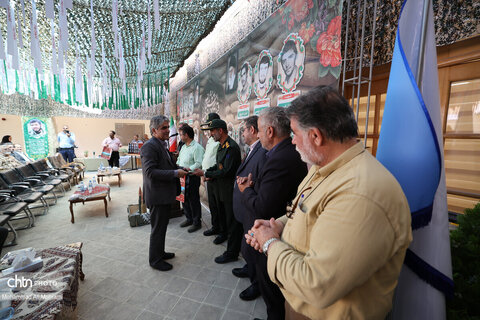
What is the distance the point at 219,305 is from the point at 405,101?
7.86 feet

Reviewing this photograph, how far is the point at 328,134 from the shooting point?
83 cm

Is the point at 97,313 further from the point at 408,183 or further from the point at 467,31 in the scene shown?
the point at 467,31

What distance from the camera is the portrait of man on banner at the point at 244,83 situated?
330cm

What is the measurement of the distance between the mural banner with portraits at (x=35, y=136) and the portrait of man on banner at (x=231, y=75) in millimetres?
13936

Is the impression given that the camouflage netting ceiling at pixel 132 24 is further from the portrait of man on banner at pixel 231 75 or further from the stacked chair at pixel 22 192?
the stacked chair at pixel 22 192

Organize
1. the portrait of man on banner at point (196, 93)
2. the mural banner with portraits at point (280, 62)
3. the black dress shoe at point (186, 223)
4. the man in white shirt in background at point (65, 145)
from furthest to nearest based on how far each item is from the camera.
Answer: the man in white shirt in background at point (65, 145), the portrait of man on banner at point (196, 93), the black dress shoe at point (186, 223), the mural banner with portraits at point (280, 62)

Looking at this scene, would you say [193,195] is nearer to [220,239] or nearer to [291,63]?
[220,239]

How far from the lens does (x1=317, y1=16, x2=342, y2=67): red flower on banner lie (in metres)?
1.80

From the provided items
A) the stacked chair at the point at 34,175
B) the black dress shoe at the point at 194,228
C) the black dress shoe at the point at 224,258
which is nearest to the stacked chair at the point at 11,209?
the stacked chair at the point at 34,175

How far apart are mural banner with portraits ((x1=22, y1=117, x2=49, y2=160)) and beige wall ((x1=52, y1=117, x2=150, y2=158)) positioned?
635 millimetres

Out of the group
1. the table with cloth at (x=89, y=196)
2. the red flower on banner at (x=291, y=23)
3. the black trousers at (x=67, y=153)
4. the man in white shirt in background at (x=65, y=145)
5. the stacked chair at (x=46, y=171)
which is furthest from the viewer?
the black trousers at (x=67, y=153)

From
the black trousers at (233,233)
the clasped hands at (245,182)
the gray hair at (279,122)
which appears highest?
the gray hair at (279,122)

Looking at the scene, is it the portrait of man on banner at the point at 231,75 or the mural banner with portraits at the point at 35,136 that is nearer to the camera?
the portrait of man on banner at the point at 231,75

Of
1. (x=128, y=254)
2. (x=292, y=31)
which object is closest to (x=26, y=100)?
(x=128, y=254)
